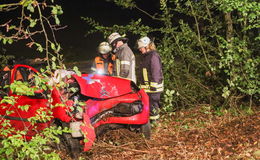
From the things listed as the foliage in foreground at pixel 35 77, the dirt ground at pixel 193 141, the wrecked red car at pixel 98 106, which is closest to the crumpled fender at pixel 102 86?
the wrecked red car at pixel 98 106

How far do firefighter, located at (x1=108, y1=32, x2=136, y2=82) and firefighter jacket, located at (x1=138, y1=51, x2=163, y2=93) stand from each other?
0.86 ft

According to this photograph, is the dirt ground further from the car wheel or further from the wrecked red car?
the wrecked red car

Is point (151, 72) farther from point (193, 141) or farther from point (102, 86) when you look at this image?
point (193, 141)

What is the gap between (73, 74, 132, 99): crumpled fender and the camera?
482 cm

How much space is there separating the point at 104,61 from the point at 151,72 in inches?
48.5

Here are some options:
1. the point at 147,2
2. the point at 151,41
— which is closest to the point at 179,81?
the point at 151,41

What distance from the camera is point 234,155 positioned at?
4.58 m

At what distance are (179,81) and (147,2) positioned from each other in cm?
1523

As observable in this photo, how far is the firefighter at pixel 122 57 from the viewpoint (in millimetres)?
6402

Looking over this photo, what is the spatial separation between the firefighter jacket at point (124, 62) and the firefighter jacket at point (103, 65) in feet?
1.49

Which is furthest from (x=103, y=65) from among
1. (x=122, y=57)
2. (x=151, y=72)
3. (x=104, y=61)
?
(x=151, y=72)

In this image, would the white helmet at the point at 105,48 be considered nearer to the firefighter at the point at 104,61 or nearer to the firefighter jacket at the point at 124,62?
the firefighter at the point at 104,61

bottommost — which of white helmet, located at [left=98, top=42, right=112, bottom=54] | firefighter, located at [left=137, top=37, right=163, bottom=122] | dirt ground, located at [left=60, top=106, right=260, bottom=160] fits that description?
dirt ground, located at [left=60, top=106, right=260, bottom=160]

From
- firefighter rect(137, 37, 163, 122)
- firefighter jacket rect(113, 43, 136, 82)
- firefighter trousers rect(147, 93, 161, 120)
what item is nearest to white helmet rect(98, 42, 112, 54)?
firefighter jacket rect(113, 43, 136, 82)
